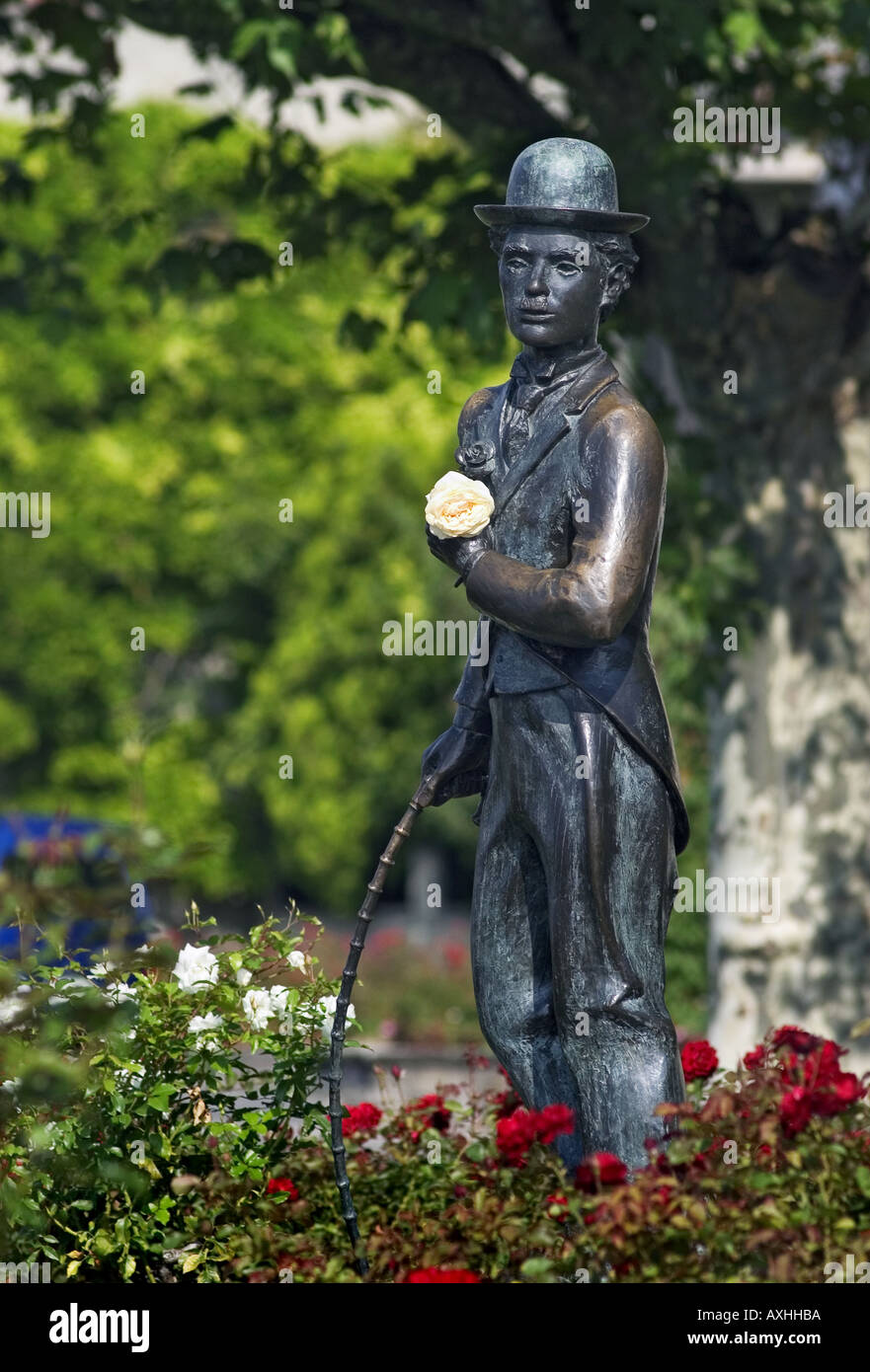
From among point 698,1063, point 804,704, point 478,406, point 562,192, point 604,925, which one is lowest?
point 698,1063

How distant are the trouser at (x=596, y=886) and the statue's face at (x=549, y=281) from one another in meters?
0.88

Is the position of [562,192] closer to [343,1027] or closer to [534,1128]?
[343,1027]

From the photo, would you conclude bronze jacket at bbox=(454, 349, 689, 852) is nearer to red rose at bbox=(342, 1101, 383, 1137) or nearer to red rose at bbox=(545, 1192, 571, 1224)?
red rose at bbox=(545, 1192, 571, 1224)

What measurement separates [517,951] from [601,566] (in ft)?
3.32

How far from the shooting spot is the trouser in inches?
178

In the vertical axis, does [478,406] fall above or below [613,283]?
below

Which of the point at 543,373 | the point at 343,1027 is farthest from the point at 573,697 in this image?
the point at 343,1027

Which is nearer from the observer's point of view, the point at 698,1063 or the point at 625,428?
the point at 625,428

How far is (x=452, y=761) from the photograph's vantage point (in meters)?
4.90

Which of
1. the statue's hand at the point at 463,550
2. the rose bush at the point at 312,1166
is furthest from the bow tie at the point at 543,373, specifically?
the rose bush at the point at 312,1166

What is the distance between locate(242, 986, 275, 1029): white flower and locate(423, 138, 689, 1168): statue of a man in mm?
633

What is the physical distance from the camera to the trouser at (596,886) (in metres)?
4.53

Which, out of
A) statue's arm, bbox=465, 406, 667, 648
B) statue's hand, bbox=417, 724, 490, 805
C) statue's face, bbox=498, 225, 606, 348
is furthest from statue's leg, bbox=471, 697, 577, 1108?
statue's face, bbox=498, 225, 606, 348

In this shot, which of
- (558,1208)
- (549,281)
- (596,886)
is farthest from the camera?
(549,281)
